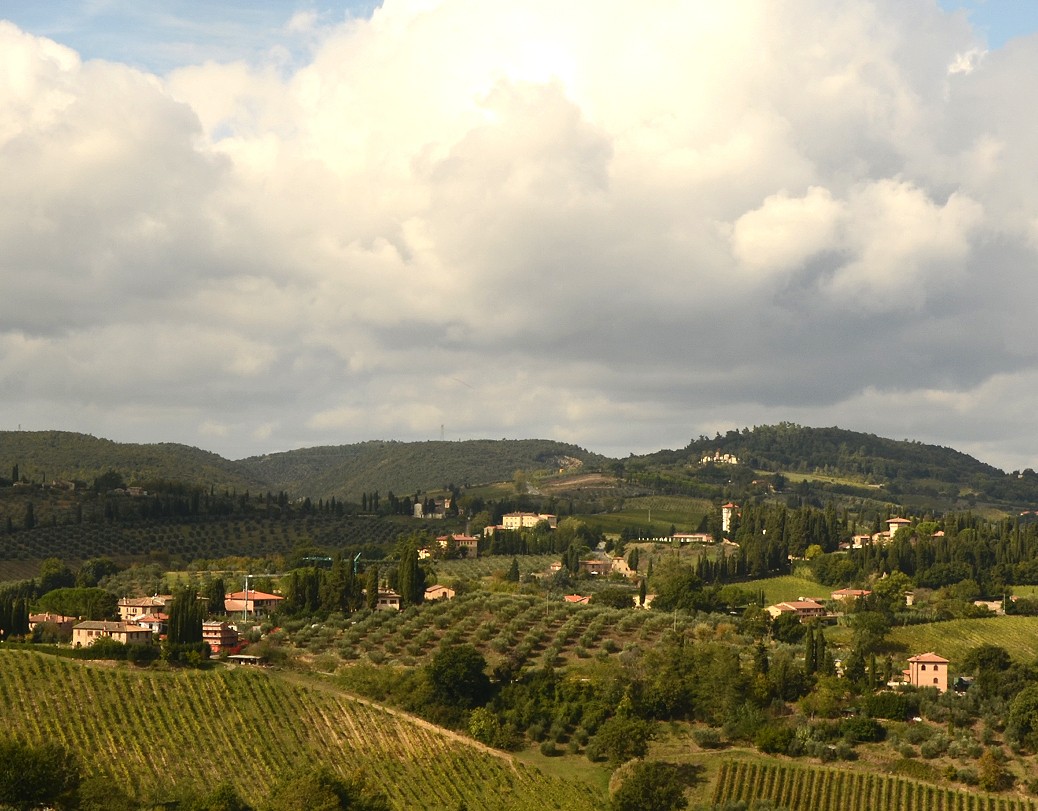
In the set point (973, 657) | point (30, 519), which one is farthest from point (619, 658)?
point (30, 519)

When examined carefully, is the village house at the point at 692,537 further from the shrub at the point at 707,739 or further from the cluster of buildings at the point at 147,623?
the shrub at the point at 707,739

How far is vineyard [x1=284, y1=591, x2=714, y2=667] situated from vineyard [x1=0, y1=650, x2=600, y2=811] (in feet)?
37.6

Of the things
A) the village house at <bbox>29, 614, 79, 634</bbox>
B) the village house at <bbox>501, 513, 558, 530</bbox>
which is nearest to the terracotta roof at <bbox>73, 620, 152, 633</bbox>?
the village house at <bbox>29, 614, 79, 634</bbox>

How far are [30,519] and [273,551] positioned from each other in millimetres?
27068

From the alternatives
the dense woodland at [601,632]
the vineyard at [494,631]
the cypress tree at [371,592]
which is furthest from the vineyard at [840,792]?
the cypress tree at [371,592]

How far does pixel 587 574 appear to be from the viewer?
143000 mm

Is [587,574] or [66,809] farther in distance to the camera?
[587,574]

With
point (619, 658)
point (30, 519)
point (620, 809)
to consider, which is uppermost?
point (30, 519)

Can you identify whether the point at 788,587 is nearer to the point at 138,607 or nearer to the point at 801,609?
the point at 801,609

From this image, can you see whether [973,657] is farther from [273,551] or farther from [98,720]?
[273,551]

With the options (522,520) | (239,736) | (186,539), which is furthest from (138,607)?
(522,520)

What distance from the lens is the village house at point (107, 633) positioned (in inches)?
3711

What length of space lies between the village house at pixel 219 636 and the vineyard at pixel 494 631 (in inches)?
162

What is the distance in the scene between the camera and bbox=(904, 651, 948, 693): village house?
301 ft
